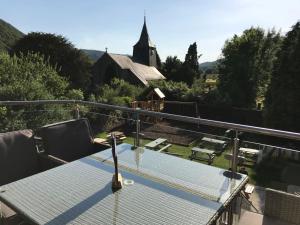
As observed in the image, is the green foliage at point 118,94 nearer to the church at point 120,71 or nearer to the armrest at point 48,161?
the church at point 120,71

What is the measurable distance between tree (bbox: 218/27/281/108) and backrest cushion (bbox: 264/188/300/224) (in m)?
13.5

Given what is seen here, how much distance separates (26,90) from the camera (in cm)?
760

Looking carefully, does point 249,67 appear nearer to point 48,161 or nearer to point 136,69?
point 136,69

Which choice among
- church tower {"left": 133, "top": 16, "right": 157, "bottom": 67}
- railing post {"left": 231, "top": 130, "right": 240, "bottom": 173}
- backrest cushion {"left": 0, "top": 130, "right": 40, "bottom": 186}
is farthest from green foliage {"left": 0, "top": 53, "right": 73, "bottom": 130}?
church tower {"left": 133, "top": 16, "right": 157, "bottom": 67}

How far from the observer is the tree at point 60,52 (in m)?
19.0

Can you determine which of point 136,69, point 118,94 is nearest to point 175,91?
point 118,94

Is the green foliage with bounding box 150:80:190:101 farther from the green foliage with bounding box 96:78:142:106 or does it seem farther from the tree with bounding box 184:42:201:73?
the tree with bounding box 184:42:201:73

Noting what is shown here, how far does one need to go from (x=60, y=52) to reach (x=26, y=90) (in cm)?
1285

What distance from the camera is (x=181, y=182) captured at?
84.0 inches

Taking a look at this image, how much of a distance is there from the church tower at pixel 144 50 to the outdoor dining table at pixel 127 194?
32.0 meters

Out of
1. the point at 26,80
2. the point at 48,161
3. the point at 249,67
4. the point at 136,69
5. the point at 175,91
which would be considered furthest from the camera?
the point at 136,69

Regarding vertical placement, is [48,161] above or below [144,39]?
below

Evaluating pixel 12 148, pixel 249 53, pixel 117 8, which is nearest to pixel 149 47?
pixel 249 53

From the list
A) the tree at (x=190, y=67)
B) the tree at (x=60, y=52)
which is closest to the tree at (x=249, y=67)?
the tree at (x=60, y=52)
